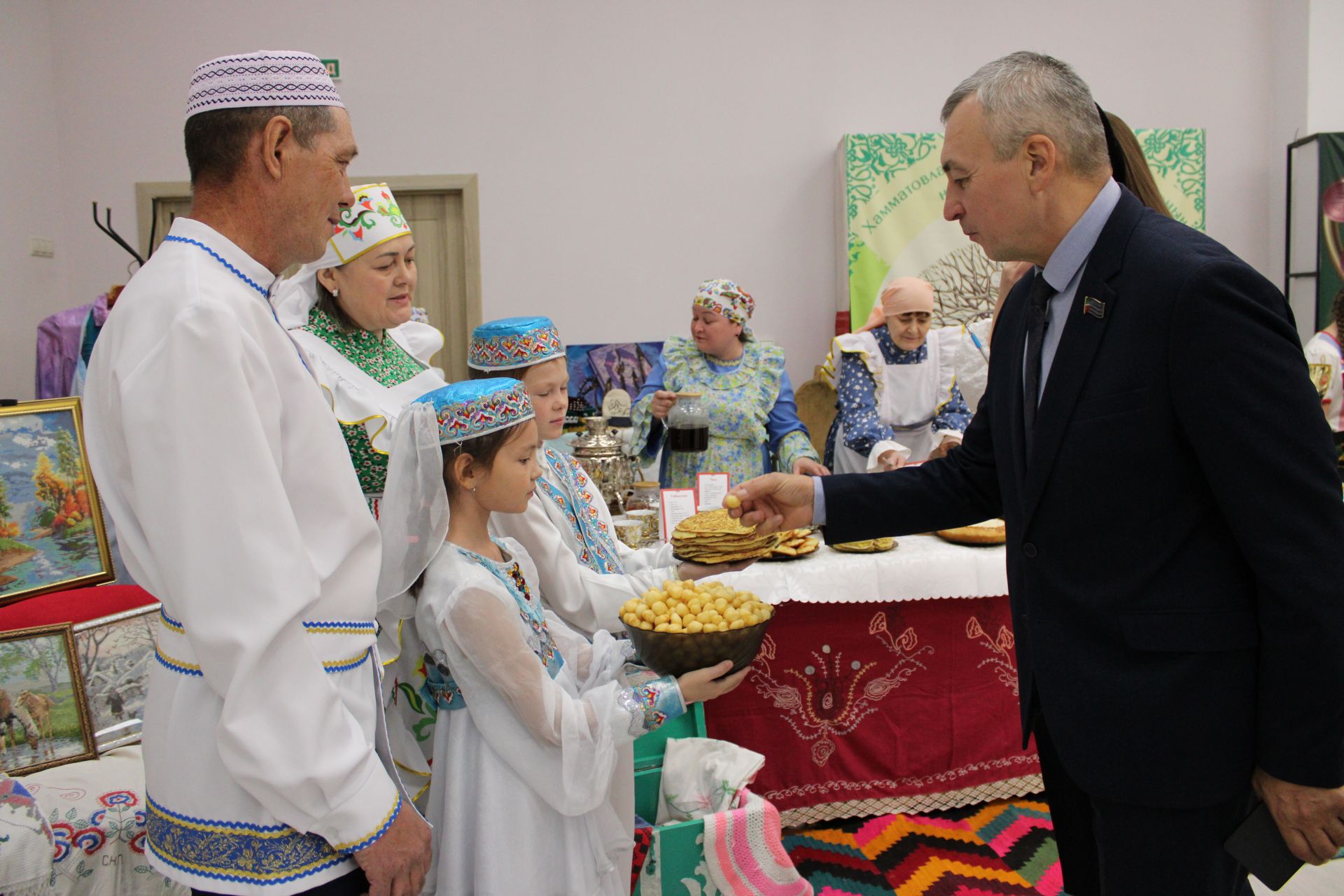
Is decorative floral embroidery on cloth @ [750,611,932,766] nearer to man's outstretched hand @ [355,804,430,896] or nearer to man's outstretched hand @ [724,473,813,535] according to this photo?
man's outstretched hand @ [724,473,813,535]

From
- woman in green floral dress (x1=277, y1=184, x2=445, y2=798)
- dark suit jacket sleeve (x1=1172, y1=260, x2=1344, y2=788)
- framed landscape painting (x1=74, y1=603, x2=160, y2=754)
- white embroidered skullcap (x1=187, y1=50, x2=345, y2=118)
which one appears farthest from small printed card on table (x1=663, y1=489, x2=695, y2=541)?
white embroidered skullcap (x1=187, y1=50, x2=345, y2=118)

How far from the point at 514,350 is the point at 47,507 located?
1371mm

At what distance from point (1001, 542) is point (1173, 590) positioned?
5.31 ft

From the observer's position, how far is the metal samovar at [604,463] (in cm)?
322

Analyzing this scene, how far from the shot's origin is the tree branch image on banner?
586 cm

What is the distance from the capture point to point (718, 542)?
91.9 inches

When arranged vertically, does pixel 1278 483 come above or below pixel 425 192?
below

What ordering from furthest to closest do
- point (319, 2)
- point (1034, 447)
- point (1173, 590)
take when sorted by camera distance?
1. point (319, 2)
2. point (1034, 447)
3. point (1173, 590)

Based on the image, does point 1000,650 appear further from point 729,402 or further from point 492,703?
point 492,703

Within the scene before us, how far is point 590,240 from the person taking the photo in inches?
242

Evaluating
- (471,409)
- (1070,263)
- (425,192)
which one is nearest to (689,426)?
(471,409)

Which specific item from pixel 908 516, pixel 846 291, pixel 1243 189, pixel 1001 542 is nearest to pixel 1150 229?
pixel 908 516

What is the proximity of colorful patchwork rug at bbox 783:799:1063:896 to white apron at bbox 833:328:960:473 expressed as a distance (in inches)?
68.7

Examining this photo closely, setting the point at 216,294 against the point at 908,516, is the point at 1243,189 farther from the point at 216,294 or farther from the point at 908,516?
the point at 216,294
